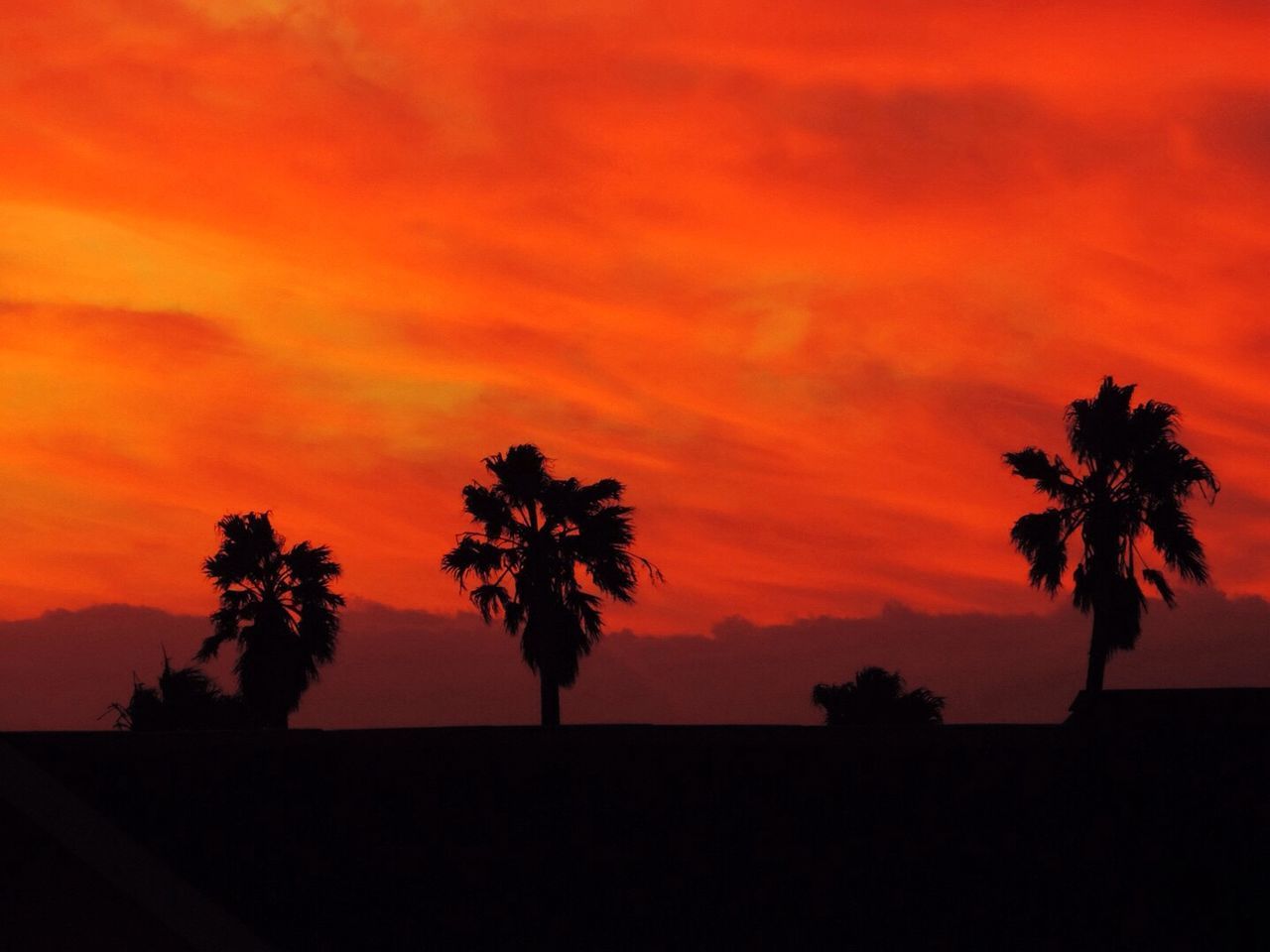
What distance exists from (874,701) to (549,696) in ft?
54.1

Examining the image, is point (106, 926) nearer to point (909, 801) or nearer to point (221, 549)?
point (909, 801)

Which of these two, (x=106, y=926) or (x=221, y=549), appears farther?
(x=221, y=549)

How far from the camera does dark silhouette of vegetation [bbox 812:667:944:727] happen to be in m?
53.1

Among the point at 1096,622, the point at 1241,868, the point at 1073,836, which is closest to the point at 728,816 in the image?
the point at 1073,836

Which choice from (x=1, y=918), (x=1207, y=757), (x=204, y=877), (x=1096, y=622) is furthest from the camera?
(x=1096, y=622)

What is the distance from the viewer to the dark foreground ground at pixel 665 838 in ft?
53.8

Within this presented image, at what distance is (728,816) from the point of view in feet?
58.1

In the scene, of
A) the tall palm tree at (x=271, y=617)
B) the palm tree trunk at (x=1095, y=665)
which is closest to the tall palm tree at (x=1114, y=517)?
the palm tree trunk at (x=1095, y=665)

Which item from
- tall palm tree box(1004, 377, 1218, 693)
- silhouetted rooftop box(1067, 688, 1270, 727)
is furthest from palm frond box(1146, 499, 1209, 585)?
silhouetted rooftop box(1067, 688, 1270, 727)

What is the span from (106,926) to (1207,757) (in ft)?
37.3

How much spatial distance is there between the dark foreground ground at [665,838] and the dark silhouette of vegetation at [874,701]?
34.4 meters

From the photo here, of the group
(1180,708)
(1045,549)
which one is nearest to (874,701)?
(1045,549)

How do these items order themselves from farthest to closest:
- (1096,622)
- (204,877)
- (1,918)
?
(1096,622) < (204,877) < (1,918)

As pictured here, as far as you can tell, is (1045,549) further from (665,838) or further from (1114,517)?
(665,838)
